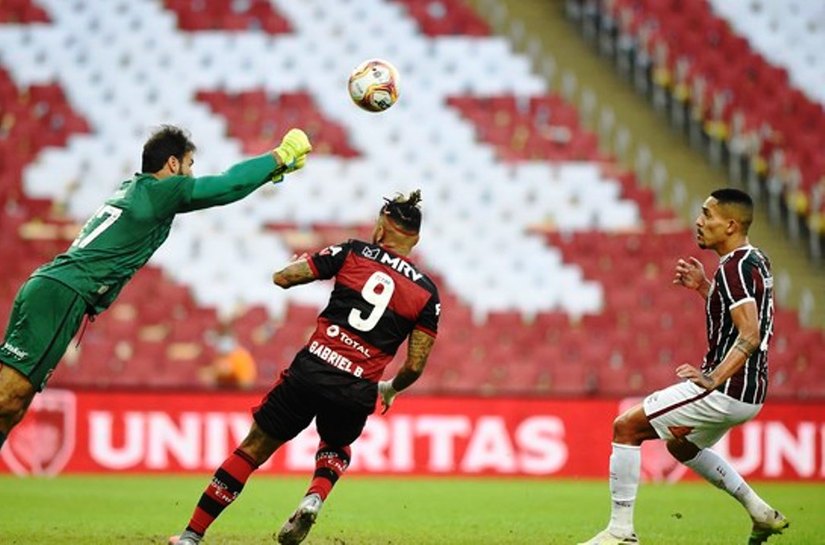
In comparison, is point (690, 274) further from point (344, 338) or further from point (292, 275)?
point (292, 275)

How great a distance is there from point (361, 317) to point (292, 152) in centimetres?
105

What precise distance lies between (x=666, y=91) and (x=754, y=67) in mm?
1570

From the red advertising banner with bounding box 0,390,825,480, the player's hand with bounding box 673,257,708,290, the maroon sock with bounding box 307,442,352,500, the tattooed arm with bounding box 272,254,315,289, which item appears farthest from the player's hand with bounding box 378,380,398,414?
the red advertising banner with bounding box 0,390,825,480

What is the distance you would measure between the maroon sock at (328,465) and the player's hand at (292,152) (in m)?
1.70

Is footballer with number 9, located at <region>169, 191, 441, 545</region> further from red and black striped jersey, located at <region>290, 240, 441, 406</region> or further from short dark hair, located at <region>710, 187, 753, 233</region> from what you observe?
short dark hair, located at <region>710, 187, 753, 233</region>

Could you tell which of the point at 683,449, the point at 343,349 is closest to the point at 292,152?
the point at 343,349

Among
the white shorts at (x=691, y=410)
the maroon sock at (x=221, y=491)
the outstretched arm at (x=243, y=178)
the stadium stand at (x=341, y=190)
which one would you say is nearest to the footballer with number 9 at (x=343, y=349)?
the maroon sock at (x=221, y=491)

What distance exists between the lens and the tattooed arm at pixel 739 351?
831 centimetres

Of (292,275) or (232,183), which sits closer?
(232,183)

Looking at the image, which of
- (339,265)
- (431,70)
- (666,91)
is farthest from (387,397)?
(666,91)

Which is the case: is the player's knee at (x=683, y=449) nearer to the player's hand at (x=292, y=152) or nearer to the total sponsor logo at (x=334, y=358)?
the total sponsor logo at (x=334, y=358)

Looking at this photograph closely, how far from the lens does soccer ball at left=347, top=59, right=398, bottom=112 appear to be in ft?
31.0

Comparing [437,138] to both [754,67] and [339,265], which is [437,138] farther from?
[339,265]

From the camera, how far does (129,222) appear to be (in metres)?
8.41
